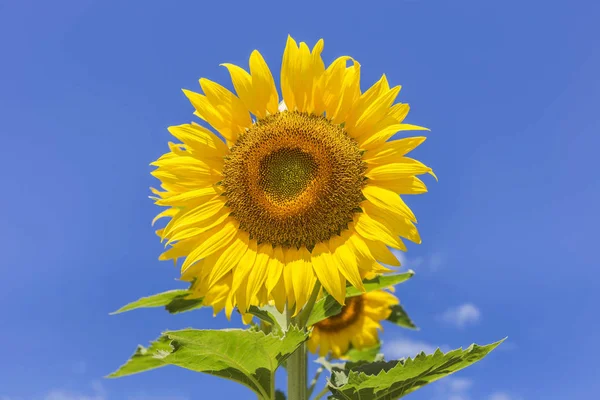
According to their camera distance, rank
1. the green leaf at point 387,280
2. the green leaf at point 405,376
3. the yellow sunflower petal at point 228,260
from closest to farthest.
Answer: the green leaf at point 405,376, the yellow sunflower petal at point 228,260, the green leaf at point 387,280

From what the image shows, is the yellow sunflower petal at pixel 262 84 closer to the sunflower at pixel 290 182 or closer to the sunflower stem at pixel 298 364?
the sunflower at pixel 290 182

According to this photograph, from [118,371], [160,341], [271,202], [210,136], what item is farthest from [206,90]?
[118,371]

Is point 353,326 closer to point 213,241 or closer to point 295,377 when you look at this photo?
point 295,377

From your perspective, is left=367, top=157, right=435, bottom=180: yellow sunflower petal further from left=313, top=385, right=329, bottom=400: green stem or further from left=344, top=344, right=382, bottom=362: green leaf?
left=344, top=344, right=382, bottom=362: green leaf

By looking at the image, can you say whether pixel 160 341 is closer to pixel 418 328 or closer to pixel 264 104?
pixel 264 104

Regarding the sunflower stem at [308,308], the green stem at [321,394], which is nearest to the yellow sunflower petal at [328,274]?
the sunflower stem at [308,308]

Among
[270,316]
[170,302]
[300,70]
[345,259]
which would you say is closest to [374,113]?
[300,70]
